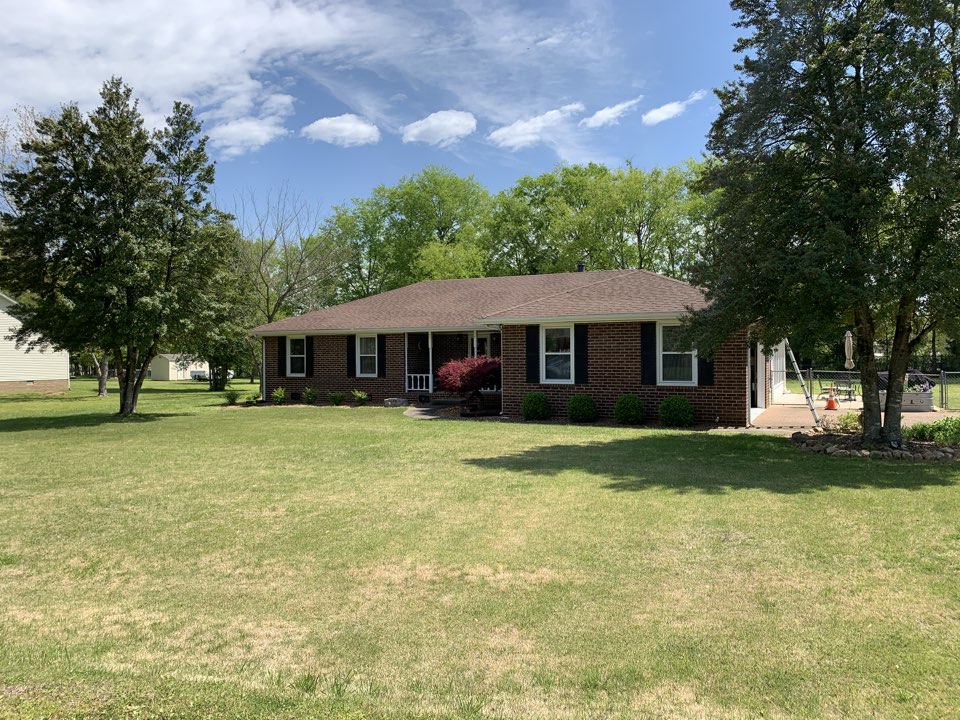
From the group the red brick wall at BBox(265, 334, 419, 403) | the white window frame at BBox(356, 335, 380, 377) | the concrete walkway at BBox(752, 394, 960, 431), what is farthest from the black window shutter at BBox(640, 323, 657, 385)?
the white window frame at BBox(356, 335, 380, 377)

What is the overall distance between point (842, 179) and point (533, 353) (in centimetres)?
862

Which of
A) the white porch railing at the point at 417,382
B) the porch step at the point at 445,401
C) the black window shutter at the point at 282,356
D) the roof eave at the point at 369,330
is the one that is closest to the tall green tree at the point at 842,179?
the roof eave at the point at 369,330

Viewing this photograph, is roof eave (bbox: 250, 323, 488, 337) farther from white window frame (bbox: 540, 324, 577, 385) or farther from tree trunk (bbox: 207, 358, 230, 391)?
tree trunk (bbox: 207, 358, 230, 391)

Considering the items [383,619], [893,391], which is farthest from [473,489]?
[893,391]

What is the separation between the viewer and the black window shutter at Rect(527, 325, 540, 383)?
56.0ft

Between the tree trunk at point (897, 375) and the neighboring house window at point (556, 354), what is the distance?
287 inches

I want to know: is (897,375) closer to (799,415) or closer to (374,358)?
(799,415)

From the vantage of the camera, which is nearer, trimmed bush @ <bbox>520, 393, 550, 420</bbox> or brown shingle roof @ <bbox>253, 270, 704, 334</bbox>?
brown shingle roof @ <bbox>253, 270, 704, 334</bbox>

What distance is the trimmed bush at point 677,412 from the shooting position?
574 inches

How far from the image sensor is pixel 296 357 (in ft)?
76.8

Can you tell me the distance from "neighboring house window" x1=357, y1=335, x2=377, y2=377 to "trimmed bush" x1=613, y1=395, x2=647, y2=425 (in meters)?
9.76

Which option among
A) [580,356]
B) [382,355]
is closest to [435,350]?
[382,355]

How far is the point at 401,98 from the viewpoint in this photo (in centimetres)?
2573

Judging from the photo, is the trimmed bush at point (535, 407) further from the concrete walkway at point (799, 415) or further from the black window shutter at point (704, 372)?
the concrete walkway at point (799, 415)
